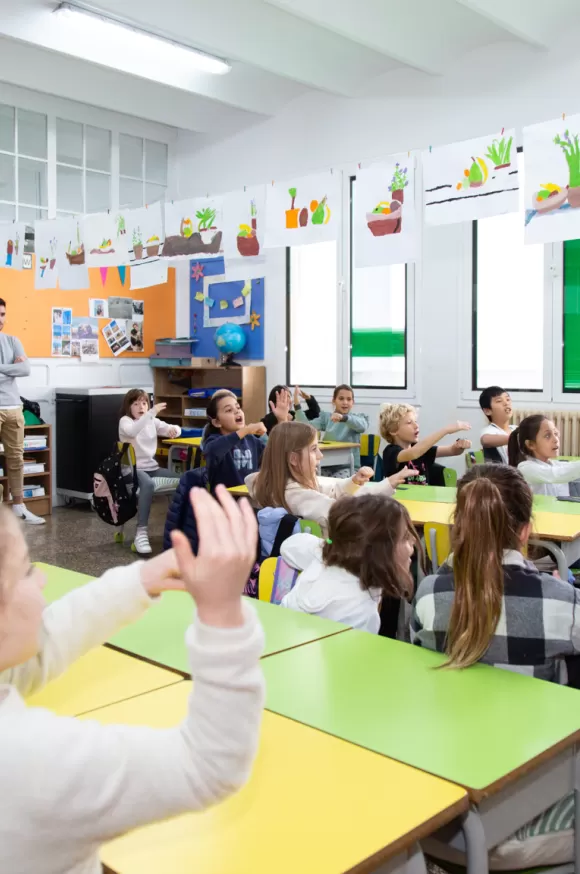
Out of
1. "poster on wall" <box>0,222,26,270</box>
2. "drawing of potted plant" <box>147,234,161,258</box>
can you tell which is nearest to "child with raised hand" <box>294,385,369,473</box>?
"drawing of potted plant" <box>147,234,161,258</box>

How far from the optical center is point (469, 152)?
15.7 feet

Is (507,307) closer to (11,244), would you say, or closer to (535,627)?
(11,244)

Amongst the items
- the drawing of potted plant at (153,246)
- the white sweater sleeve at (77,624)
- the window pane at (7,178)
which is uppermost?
the window pane at (7,178)

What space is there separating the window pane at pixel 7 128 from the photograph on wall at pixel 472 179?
177 inches

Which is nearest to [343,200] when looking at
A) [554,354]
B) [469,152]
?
[554,354]

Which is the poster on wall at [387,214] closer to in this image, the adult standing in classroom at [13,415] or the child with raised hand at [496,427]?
the child with raised hand at [496,427]

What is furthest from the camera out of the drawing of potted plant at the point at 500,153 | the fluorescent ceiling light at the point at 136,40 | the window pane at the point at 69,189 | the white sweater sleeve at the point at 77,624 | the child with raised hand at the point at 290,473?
the window pane at the point at 69,189

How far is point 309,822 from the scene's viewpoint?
1.16m

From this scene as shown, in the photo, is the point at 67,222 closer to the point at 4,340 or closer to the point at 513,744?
the point at 4,340

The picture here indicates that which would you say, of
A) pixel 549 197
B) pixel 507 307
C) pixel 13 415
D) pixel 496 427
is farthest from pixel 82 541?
pixel 549 197

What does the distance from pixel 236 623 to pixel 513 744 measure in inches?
33.7

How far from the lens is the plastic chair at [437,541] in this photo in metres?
3.15

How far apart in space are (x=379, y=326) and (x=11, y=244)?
3381mm

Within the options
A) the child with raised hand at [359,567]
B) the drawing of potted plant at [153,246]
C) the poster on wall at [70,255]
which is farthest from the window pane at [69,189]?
the child with raised hand at [359,567]
